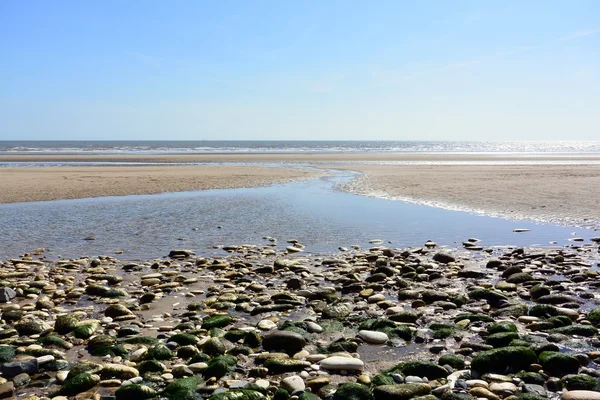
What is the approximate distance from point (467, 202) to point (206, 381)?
17.0 meters

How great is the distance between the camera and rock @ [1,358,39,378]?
209 inches

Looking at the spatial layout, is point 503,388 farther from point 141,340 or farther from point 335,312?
point 141,340

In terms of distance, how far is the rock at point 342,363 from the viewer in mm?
5559

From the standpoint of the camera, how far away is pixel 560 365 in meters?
5.36

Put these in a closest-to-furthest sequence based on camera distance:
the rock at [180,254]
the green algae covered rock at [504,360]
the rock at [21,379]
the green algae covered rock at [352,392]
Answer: the green algae covered rock at [352,392] < the rock at [21,379] < the green algae covered rock at [504,360] < the rock at [180,254]

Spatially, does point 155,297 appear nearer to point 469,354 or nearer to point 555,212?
point 469,354

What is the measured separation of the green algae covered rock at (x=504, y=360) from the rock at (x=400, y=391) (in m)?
0.87

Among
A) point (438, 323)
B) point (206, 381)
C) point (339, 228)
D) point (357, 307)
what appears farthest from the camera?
point (339, 228)

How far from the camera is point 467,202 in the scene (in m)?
20.4

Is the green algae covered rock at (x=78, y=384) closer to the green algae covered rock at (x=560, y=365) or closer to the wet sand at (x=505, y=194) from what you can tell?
the green algae covered rock at (x=560, y=365)

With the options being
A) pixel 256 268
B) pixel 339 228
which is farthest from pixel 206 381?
pixel 339 228

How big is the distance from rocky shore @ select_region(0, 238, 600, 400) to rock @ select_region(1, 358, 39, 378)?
0.02m

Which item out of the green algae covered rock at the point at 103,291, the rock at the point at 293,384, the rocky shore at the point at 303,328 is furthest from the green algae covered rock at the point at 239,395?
the green algae covered rock at the point at 103,291

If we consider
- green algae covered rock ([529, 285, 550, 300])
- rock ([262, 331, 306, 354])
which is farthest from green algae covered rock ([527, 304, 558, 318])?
rock ([262, 331, 306, 354])
